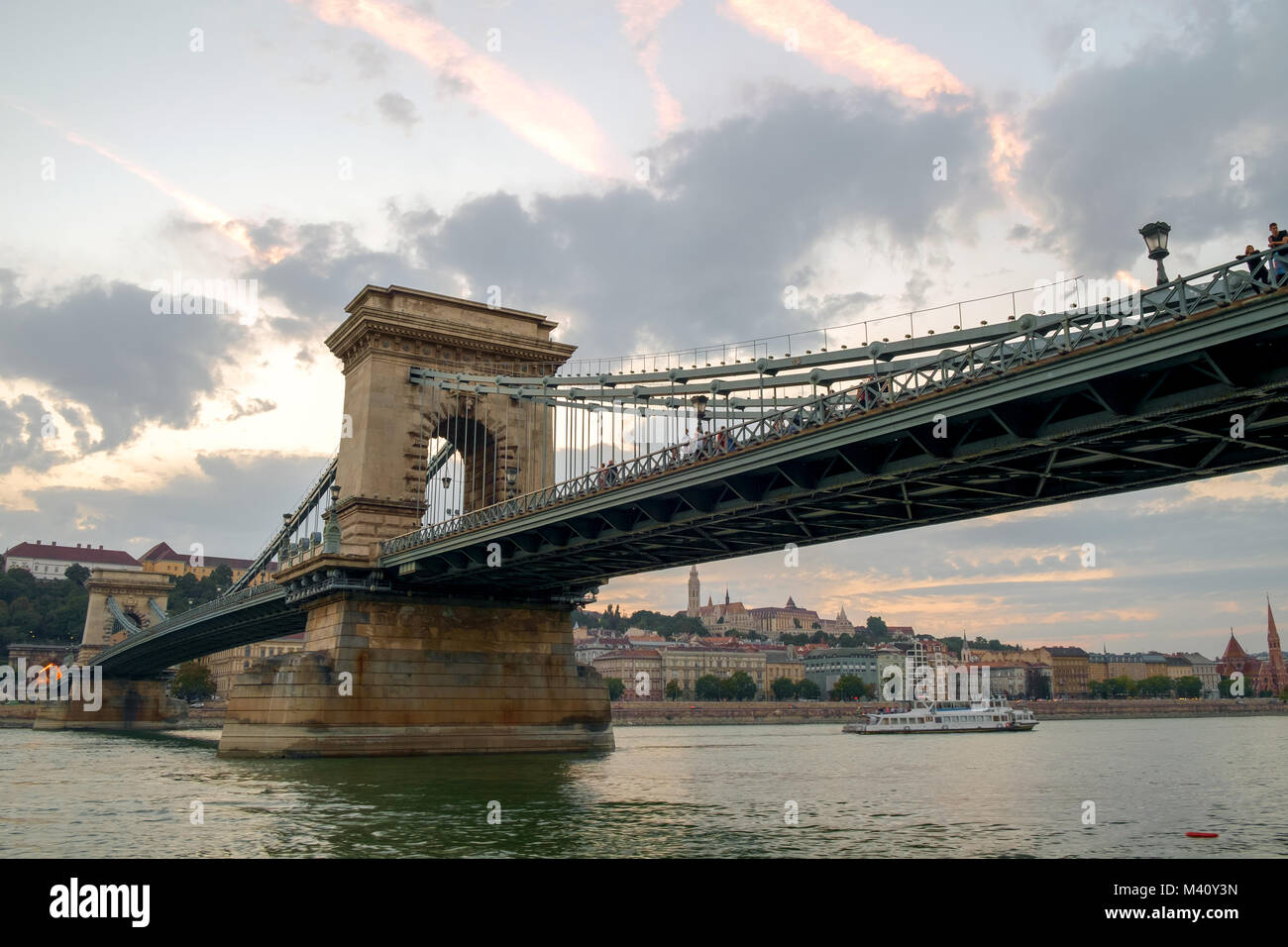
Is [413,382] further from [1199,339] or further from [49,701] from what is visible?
[49,701]

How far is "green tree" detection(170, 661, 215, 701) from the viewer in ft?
421

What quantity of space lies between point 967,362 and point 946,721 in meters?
86.4

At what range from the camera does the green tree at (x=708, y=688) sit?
17138 centimetres

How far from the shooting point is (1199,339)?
18.8 metres

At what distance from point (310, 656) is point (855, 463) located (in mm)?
24338

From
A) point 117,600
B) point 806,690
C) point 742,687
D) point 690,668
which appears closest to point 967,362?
point 117,600

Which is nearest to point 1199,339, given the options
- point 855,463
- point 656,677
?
point 855,463

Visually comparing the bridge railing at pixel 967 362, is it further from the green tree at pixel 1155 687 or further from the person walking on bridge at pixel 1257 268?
the green tree at pixel 1155 687

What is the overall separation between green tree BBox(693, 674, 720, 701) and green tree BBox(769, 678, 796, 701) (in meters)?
10.7

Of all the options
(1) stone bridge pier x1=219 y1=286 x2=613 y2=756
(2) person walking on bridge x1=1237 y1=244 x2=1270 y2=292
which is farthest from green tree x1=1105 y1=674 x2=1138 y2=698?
(2) person walking on bridge x1=1237 y1=244 x2=1270 y2=292

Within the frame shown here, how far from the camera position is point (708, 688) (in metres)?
172

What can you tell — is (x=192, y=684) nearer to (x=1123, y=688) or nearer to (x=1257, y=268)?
(x=1257, y=268)
